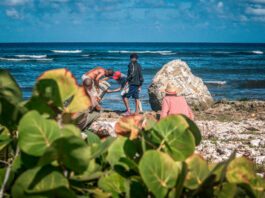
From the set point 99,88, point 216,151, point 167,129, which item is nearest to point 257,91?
point 99,88

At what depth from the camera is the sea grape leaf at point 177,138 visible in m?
0.75

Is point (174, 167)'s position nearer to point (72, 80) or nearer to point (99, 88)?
point (72, 80)

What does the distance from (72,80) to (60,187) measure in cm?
27

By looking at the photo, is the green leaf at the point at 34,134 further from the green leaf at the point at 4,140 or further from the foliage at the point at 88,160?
the green leaf at the point at 4,140

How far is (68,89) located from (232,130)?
6.86 meters

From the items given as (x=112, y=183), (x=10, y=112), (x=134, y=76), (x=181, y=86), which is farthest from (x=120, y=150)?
(x=181, y=86)

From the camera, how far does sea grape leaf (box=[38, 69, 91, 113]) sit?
2.45 ft

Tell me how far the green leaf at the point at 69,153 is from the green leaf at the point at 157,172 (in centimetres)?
Answer: 13

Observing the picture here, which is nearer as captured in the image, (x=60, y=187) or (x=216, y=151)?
(x=60, y=187)

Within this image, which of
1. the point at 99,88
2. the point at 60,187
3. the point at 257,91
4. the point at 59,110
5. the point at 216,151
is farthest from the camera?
the point at 257,91

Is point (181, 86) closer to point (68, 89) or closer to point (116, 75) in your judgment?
point (116, 75)

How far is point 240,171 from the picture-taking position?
74 cm

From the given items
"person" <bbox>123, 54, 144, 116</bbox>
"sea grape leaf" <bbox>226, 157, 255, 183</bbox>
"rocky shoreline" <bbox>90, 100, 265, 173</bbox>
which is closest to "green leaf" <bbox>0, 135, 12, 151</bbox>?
"sea grape leaf" <bbox>226, 157, 255, 183</bbox>

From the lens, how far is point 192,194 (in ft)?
2.27
